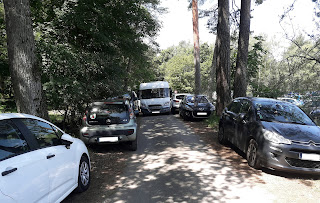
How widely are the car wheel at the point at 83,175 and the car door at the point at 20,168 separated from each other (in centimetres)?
118

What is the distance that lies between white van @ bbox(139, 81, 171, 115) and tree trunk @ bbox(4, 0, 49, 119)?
36.0 feet

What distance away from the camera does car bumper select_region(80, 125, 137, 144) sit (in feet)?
21.5

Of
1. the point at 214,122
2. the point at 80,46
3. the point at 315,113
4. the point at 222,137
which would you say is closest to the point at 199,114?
the point at 214,122

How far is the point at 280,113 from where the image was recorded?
19.6ft

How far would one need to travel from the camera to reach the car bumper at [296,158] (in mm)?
4629

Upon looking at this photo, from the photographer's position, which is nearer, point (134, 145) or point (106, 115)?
point (106, 115)

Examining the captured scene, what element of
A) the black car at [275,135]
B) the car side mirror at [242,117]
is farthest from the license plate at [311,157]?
the car side mirror at [242,117]

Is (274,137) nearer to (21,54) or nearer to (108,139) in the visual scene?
(108,139)

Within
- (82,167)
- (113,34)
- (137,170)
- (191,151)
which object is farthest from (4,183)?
(113,34)

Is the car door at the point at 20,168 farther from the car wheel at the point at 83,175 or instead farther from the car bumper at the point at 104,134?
the car bumper at the point at 104,134

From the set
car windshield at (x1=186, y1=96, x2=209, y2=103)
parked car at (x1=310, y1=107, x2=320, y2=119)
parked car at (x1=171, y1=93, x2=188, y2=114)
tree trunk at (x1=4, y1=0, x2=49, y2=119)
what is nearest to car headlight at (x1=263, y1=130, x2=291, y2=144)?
parked car at (x1=310, y1=107, x2=320, y2=119)

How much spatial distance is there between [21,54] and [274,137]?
607 centimetres

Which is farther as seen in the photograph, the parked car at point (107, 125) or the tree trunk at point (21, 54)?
the parked car at point (107, 125)

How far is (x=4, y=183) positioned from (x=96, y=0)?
8.91 m
